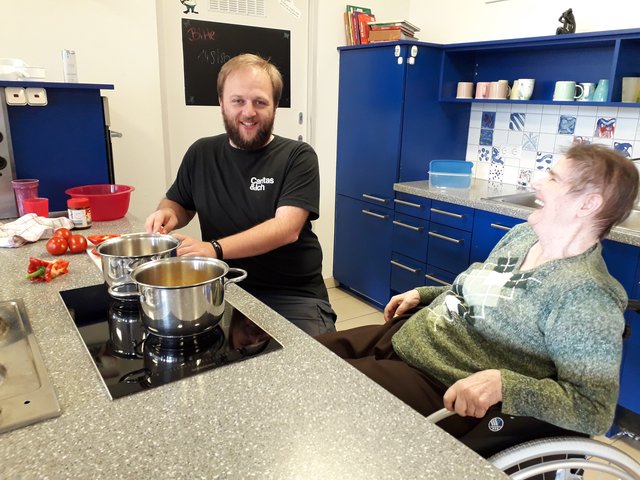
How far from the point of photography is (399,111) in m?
3.00

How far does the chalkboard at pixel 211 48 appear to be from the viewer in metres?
2.93

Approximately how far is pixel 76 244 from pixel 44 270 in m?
0.26

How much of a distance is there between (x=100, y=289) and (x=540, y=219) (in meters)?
1.06

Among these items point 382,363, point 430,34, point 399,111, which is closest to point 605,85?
point 399,111

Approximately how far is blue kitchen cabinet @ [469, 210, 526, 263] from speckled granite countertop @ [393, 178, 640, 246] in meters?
0.04

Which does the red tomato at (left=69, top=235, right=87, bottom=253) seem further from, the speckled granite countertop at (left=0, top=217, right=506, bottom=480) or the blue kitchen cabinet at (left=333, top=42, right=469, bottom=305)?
the blue kitchen cabinet at (left=333, top=42, right=469, bottom=305)

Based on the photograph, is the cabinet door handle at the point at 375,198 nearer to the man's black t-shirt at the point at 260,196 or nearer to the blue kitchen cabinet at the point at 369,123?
the blue kitchen cabinet at the point at 369,123

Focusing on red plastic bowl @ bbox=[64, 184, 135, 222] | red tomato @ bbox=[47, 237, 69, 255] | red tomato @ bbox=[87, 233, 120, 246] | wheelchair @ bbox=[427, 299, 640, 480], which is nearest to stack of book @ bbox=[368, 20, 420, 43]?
red plastic bowl @ bbox=[64, 184, 135, 222]

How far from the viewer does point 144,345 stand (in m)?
0.93

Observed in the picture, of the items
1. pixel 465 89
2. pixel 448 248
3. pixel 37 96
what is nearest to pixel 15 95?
pixel 37 96

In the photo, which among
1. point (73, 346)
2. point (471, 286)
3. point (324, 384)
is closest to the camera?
point (324, 384)

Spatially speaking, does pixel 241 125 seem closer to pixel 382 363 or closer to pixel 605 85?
pixel 382 363

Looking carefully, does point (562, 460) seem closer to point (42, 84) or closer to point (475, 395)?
point (475, 395)

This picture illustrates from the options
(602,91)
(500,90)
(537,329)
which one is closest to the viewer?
(537,329)
